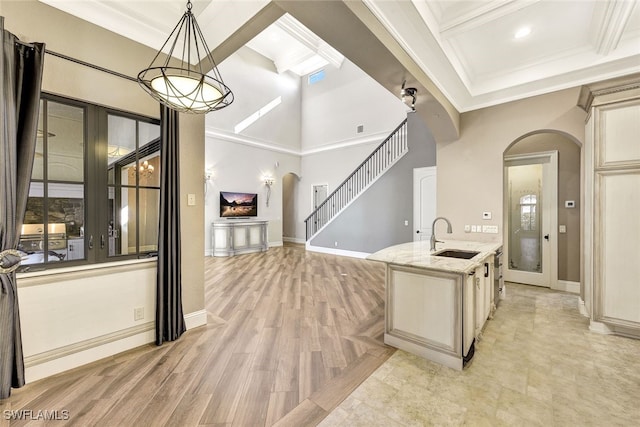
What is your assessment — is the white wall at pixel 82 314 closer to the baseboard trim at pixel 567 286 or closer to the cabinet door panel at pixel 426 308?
the cabinet door panel at pixel 426 308

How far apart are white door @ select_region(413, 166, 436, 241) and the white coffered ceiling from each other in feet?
7.80

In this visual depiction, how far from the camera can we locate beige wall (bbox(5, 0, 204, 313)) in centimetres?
204

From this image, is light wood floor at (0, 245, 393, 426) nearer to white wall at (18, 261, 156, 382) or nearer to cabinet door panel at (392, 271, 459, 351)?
white wall at (18, 261, 156, 382)

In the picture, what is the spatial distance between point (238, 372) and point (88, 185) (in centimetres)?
214

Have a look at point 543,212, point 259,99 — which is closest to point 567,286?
point 543,212

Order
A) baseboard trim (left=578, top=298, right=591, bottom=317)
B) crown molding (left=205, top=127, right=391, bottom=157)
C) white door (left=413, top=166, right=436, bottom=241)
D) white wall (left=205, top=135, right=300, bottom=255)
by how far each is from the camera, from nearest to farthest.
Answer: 1. baseboard trim (left=578, top=298, right=591, bottom=317)
2. white door (left=413, top=166, right=436, bottom=241)
3. white wall (left=205, top=135, right=300, bottom=255)
4. crown molding (left=205, top=127, right=391, bottom=157)

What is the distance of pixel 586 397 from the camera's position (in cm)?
193

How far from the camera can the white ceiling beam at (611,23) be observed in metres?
2.38

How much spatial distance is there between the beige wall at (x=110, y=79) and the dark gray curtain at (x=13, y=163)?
169mm

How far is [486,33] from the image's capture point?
9.47 ft

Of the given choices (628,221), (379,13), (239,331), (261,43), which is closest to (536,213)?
(628,221)

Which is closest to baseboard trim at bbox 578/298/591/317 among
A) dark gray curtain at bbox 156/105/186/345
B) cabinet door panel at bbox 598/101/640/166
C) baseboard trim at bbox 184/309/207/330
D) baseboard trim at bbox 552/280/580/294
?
baseboard trim at bbox 552/280/580/294

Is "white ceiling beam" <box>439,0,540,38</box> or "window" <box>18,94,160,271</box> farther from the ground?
"white ceiling beam" <box>439,0,540,38</box>

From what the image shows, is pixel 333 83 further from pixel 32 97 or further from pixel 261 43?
pixel 32 97
